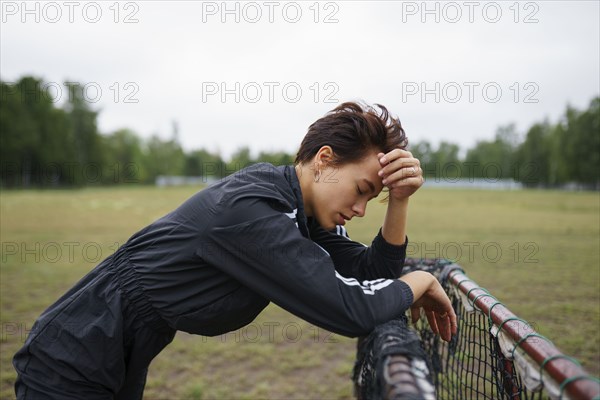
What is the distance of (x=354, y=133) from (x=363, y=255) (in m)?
0.64

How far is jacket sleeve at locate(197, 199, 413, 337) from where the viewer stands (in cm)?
138

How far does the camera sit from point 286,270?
138 cm

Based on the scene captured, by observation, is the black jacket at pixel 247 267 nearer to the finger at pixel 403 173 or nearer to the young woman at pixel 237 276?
the young woman at pixel 237 276

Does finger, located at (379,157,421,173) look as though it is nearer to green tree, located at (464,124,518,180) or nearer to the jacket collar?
the jacket collar

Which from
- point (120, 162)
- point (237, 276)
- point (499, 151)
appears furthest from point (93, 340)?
point (499, 151)

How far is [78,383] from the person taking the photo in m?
1.56

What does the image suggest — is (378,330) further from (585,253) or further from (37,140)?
(37,140)

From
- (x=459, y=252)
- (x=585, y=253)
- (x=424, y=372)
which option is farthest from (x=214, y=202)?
(x=585, y=253)

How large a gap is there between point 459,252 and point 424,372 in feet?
35.9

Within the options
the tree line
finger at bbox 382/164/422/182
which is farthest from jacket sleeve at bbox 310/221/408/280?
the tree line

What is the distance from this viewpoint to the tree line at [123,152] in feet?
178

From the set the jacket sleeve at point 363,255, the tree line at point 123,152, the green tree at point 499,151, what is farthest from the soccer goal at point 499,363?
the green tree at point 499,151

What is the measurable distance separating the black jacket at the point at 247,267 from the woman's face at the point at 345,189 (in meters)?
0.12

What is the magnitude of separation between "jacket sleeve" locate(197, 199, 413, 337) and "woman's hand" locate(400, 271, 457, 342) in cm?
23
